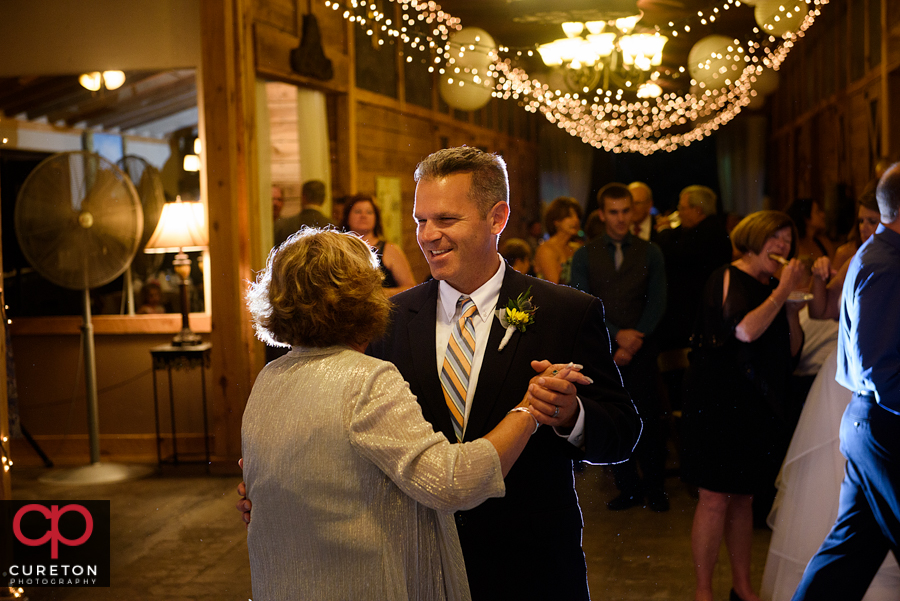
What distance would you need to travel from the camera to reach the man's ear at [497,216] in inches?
67.8

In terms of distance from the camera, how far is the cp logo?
3.62 meters

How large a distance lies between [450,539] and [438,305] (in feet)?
1.79

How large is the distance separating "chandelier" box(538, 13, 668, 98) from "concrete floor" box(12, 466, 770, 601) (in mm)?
2082

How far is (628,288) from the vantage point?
3.81 m

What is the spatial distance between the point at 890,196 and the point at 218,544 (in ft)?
10.4

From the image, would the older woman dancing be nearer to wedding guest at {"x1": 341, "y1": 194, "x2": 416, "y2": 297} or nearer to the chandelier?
wedding guest at {"x1": 341, "y1": 194, "x2": 416, "y2": 297}

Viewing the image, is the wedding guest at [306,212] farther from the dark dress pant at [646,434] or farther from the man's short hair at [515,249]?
the dark dress pant at [646,434]

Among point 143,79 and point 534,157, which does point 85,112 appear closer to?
point 143,79

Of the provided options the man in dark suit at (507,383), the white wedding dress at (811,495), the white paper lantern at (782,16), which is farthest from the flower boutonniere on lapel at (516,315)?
the white paper lantern at (782,16)

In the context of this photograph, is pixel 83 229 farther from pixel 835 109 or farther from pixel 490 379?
pixel 835 109

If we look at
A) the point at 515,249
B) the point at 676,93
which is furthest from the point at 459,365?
the point at 676,93

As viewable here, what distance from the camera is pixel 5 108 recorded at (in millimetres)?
4949

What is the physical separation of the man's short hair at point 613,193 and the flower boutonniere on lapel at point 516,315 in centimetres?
229

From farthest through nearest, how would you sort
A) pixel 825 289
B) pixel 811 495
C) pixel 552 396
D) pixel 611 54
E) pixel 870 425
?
pixel 611 54 < pixel 825 289 < pixel 811 495 < pixel 870 425 < pixel 552 396
